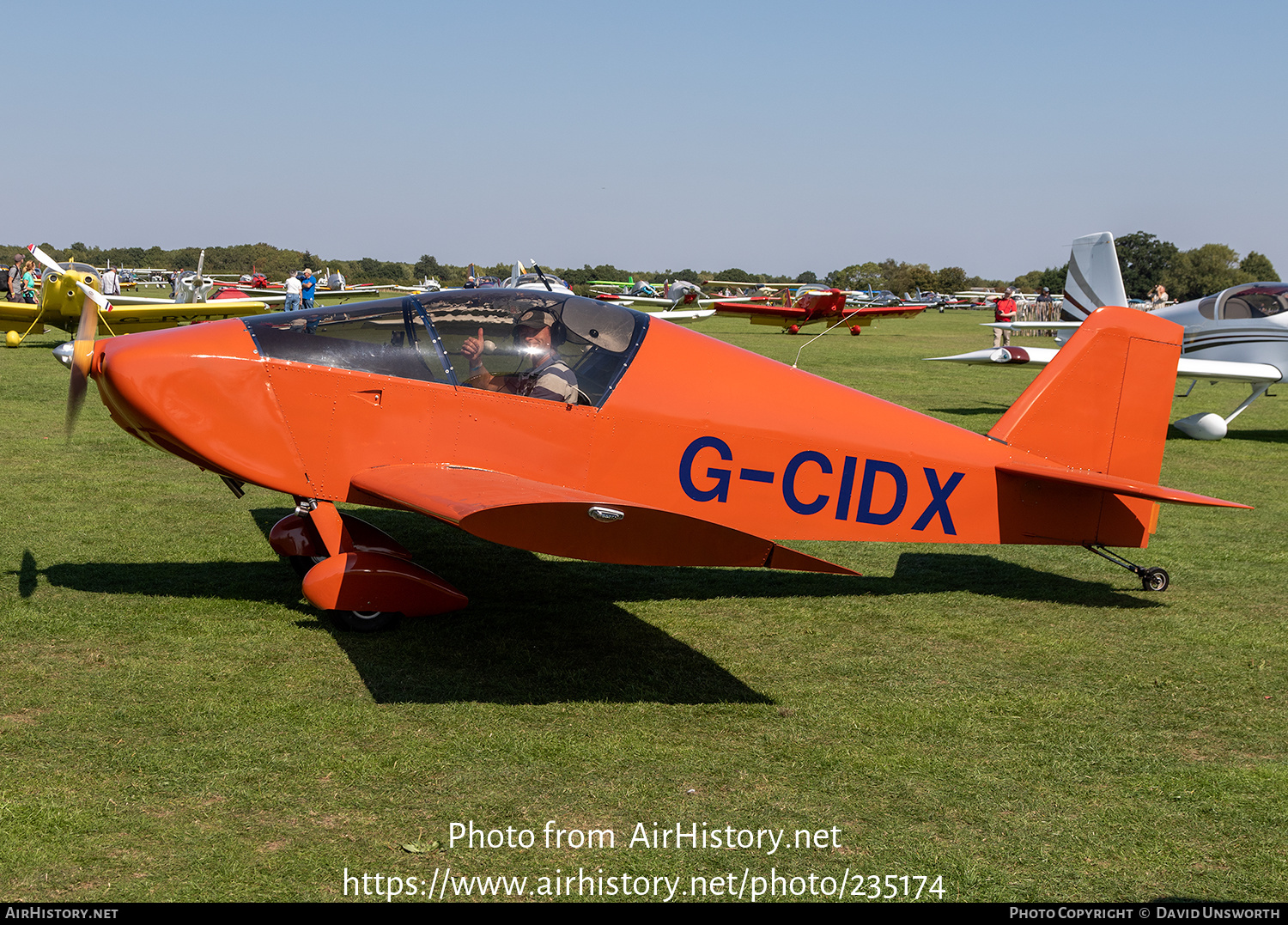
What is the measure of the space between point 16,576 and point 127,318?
15.3 metres

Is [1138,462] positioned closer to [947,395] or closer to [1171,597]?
[1171,597]

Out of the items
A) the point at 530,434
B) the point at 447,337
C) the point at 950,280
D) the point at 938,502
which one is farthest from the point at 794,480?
the point at 950,280

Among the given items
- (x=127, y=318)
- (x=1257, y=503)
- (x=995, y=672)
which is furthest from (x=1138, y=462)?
(x=127, y=318)

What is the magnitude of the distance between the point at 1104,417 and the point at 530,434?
385 centimetres

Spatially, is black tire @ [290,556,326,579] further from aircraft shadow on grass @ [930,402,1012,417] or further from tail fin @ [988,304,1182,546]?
aircraft shadow on grass @ [930,402,1012,417]

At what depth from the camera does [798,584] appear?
7.02 meters

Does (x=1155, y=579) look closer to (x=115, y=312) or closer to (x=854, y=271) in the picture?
(x=115, y=312)

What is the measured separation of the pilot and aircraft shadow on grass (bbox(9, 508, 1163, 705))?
1.43m

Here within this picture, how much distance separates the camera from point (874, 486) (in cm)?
596

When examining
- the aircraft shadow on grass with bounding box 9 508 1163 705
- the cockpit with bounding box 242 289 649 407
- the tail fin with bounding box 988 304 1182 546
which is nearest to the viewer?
the aircraft shadow on grass with bounding box 9 508 1163 705

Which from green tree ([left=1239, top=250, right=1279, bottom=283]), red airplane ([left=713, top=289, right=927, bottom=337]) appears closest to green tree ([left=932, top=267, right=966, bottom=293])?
green tree ([left=1239, top=250, right=1279, bottom=283])

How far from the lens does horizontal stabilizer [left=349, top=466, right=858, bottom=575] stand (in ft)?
13.4

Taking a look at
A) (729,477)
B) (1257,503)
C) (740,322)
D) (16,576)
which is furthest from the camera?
(740,322)

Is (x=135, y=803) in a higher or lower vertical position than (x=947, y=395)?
lower
